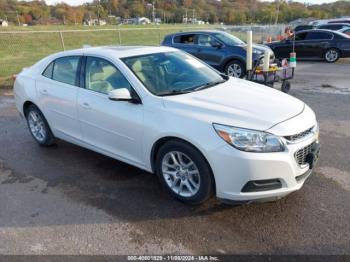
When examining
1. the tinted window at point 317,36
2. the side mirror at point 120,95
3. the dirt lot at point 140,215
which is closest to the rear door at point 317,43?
the tinted window at point 317,36

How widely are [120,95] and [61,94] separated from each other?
1.37 meters

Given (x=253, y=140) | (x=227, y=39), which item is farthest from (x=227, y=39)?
(x=253, y=140)

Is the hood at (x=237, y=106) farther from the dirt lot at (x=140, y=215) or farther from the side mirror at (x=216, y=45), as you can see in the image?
the side mirror at (x=216, y=45)

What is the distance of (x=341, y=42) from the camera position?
1505cm

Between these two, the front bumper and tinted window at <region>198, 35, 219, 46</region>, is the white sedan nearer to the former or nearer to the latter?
the front bumper

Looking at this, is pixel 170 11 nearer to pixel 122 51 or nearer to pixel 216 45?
pixel 216 45

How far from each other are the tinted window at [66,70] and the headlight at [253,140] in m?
2.33

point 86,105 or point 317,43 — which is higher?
point 86,105

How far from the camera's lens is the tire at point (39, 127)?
5094 millimetres

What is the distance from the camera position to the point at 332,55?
15.4m

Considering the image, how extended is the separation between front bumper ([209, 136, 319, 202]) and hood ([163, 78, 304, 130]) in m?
0.28

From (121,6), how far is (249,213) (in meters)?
89.9

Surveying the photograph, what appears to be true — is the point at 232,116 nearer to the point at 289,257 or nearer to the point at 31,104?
the point at 289,257

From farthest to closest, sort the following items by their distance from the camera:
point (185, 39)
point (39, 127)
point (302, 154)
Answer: point (185, 39) → point (39, 127) → point (302, 154)
